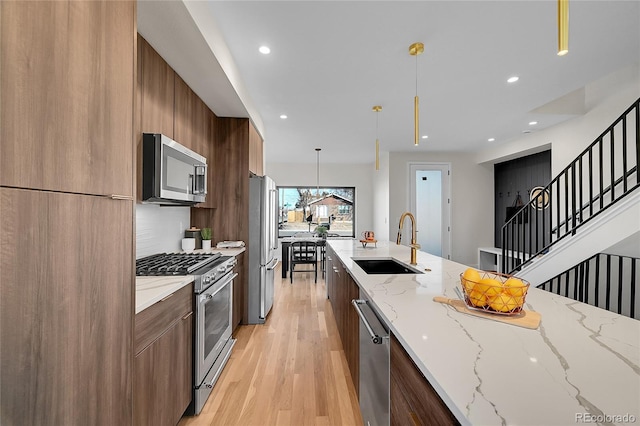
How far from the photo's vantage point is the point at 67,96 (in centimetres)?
77

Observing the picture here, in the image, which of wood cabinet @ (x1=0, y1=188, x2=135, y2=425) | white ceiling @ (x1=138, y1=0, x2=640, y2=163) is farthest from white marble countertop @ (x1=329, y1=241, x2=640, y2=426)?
white ceiling @ (x1=138, y1=0, x2=640, y2=163)

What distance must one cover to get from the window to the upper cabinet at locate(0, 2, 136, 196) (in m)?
6.68

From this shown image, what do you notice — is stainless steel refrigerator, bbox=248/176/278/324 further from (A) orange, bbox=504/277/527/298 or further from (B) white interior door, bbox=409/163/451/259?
(B) white interior door, bbox=409/163/451/259

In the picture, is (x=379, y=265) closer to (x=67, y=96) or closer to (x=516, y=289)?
(x=516, y=289)

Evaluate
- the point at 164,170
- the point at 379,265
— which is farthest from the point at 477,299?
the point at 164,170

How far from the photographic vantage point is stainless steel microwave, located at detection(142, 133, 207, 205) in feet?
5.77

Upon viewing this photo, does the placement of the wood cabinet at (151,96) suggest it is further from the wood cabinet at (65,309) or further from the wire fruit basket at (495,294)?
the wire fruit basket at (495,294)

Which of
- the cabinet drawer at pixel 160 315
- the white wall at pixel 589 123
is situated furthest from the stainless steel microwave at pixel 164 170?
the white wall at pixel 589 123

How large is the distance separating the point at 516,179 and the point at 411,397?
22.1 feet

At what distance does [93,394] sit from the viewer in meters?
0.87

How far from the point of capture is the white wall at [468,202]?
21.2 feet

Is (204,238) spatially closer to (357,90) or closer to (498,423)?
(357,90)

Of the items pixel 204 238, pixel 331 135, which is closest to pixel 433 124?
pixel 331 135

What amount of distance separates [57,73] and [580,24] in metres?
3.21
